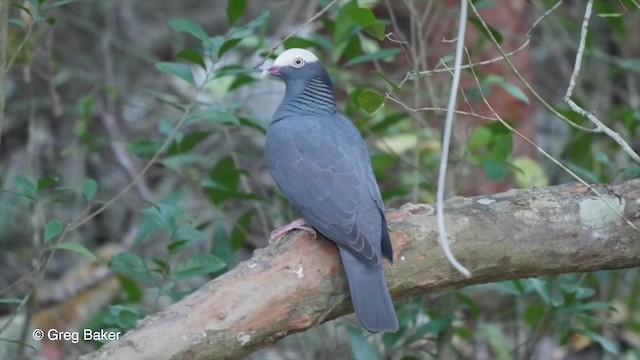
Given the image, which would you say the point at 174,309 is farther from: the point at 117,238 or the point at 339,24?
the point at 117,238

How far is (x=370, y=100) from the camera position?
342cm

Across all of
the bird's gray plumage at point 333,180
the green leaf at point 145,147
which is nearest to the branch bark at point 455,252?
the bird's gray plumage at point 333,180

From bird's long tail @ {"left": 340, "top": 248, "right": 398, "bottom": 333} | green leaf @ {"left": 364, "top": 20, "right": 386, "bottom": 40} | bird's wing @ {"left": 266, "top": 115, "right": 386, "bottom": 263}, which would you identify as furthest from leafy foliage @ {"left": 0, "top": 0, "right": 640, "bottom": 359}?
bird's long tail @ {"left": 340, "top": 248, "right": 398, "bottom": 333}

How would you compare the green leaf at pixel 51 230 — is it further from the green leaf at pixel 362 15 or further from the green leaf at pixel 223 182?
the green leaf at pixel 362 15

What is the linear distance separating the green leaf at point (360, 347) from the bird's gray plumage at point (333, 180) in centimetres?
64

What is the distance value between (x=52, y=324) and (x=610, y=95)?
4.97 metres

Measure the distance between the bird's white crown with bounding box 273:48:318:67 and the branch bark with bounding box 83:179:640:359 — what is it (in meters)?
1.11

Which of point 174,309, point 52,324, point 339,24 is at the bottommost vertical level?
point 52,324

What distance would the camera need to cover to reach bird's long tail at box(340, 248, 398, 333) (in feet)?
10.6

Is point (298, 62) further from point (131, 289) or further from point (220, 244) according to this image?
point (131, 289)

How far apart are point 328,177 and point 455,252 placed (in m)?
0.67

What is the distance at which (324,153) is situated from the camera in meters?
3.88

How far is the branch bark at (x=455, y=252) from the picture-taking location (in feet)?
10.4

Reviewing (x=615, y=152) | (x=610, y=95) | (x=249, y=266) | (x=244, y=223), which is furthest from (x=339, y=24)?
(x=610, y=95)
